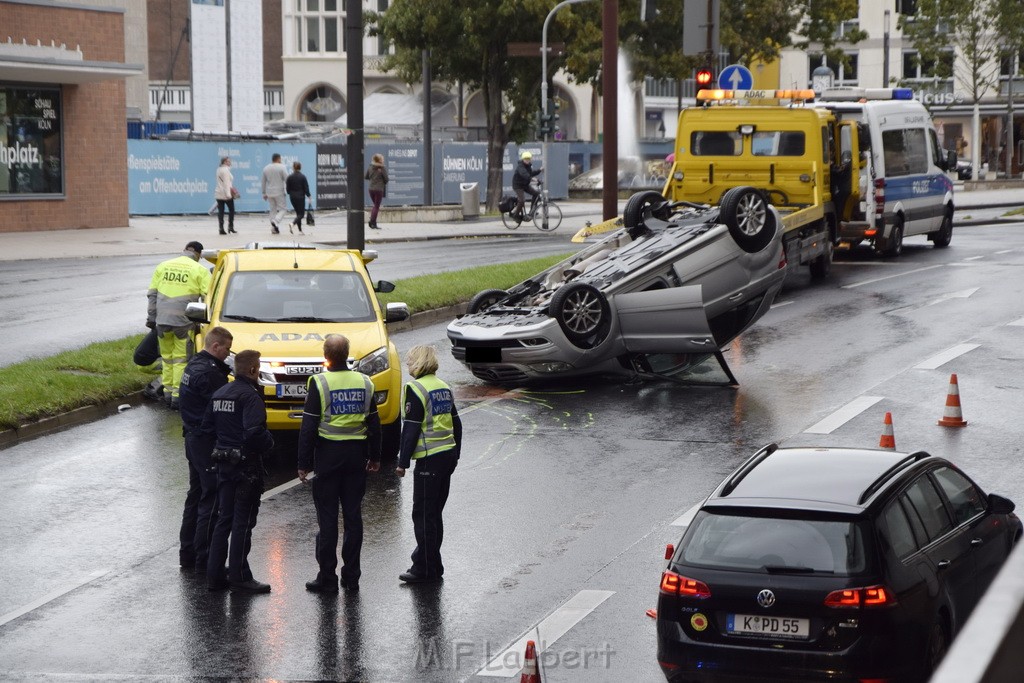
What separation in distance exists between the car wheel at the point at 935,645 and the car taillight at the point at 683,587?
1086mm

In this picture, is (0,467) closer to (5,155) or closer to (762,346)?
(762,346)

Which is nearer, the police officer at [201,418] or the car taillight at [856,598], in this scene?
the car taillight at [856,598]

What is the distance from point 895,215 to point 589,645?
2045cm

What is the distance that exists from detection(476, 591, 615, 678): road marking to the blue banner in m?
33.7

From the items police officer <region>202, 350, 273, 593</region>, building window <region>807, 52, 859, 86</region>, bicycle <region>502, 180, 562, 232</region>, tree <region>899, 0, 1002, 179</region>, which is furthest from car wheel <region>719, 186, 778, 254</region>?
building window <region>807, 52, 859, 86</region>

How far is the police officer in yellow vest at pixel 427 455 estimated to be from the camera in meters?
9.34

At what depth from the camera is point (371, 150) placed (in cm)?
4800

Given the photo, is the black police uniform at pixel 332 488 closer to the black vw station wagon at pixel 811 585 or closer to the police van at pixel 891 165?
the black vw station wagon at pixel 811 585

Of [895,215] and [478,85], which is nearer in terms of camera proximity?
[895,215]

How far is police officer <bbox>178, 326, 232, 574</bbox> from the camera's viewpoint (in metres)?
9.55

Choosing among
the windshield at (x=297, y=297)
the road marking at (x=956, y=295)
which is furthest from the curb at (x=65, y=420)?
the road marking at (x=956, y=295)

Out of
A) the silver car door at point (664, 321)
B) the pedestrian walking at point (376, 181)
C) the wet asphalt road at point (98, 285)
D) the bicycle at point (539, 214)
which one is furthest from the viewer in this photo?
the pedestrian walking at point (376, 181)

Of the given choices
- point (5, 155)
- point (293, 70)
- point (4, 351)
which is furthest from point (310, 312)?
point (293, 70)

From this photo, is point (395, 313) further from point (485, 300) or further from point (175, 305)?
point (485, 300)
